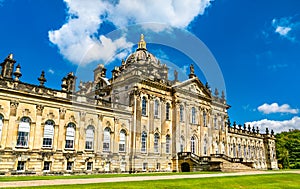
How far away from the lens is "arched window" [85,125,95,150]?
95.1 feet

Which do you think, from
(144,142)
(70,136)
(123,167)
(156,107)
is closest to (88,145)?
(70,136)

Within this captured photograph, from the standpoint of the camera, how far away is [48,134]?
2608 cm

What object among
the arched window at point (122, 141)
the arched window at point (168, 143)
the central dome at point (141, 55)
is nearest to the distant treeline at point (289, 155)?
the arched window at point (168, 143)

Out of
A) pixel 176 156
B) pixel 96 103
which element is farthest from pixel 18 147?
pixel 176 156

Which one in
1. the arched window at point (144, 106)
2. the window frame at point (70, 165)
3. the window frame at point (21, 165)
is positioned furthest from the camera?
the arched window at point (144, 106)

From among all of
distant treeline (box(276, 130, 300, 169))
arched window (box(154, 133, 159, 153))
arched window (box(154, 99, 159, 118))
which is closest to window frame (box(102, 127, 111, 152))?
arched window (box(154, 133, 159, 153))

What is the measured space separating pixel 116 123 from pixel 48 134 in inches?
332

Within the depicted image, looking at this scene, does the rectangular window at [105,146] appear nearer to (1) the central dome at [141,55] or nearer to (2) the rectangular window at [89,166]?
(2) the rectangular window at [89,166]

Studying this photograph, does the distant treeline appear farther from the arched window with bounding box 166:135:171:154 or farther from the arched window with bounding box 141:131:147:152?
the arched window with bounding box 141:131:147:152

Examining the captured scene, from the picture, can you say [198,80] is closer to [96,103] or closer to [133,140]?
[133,140]

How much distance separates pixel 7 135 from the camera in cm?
2323

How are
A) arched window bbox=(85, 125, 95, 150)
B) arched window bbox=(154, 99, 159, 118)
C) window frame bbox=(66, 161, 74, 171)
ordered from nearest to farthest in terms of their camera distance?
1. window frame bbox=(66, 161, 74, 171)
2. arched window bbox=(85, 125, 95, 150)
3. arched window bbox=(154, 99, 159, 118)

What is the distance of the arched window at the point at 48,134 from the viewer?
25.7 metres

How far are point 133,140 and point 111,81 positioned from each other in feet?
33.6
